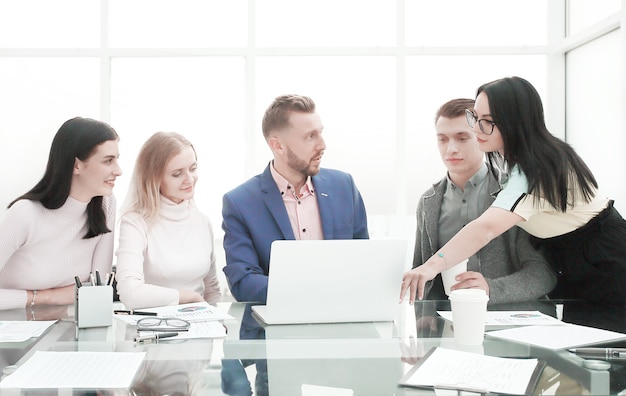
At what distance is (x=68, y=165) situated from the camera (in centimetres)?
256

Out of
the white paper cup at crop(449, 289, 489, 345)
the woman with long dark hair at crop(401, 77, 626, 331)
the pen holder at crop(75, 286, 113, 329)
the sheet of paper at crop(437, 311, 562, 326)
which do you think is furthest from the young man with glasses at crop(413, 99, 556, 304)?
the pen holder at crop(75, 286, 113, 329)

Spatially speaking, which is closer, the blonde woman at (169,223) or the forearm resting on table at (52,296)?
the forearm resting on table at (52,296)

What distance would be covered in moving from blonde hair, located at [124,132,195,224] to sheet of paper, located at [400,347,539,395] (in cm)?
148

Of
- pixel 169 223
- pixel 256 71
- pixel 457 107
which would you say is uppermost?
pixel 256 71

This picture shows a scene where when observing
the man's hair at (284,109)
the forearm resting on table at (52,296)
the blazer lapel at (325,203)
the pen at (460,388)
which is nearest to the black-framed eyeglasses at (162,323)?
the forearm resting on table at (52,296)

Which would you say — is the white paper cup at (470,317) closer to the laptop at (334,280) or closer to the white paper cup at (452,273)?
the laptop at (334,280)

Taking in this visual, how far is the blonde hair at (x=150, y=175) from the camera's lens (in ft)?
8.53

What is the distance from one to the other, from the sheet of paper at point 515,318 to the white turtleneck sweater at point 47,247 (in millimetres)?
1408

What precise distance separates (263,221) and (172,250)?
38 cm

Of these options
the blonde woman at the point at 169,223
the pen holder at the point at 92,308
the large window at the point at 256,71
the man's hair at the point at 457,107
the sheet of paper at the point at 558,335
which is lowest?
the sheet of paper at the point at 558,335

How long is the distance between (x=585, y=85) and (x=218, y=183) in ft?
9.25

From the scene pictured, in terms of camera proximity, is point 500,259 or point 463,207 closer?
point 500,259

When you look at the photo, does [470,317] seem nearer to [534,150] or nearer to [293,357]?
[293,357]

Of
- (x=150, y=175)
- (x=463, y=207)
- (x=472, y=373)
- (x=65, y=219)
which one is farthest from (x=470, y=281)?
(x=65, y=219)
